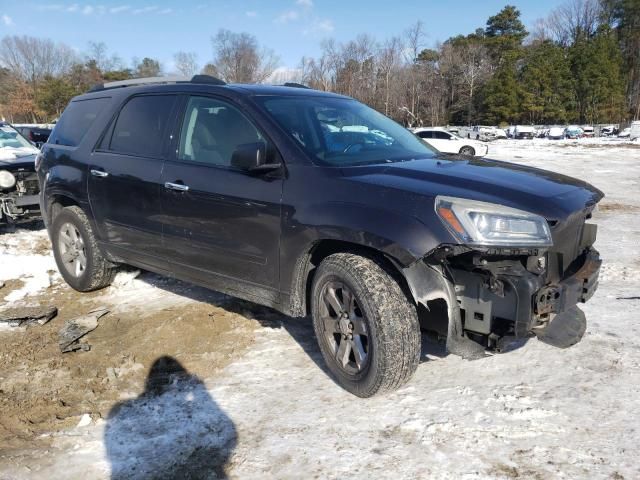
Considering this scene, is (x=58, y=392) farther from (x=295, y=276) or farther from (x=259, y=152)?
(x=259, y=152)

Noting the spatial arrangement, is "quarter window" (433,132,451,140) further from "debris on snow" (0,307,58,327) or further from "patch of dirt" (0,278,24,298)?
"debris on snow" (0,307,58,327)

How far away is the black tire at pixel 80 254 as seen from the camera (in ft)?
16.1

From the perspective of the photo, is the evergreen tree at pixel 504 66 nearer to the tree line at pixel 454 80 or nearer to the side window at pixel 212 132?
the tree line at pixel 454 80

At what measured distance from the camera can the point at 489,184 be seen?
2.95 meters

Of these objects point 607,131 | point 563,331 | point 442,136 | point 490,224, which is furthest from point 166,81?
point 607,131

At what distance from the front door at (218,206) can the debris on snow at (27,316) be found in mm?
1417

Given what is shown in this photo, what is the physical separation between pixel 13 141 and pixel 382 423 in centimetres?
827

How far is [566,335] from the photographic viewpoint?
123 inches

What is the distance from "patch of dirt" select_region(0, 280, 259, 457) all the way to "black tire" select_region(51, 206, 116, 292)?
9.8 inches

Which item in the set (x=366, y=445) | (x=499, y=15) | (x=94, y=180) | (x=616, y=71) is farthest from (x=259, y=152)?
(x=499, y=15)

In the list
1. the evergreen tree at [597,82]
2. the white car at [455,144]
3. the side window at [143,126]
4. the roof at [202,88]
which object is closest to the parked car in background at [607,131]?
the evergreen tree at [597,82]

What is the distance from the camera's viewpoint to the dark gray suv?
2721 millimetres

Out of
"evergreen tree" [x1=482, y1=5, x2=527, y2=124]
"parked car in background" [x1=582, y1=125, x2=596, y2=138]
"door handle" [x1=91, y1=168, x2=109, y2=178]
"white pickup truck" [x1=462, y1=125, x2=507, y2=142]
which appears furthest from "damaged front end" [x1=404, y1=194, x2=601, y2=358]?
"evergreen tree" [x1=482, y1=5, x2=527, y2=124]

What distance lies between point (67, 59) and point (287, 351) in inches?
2943
